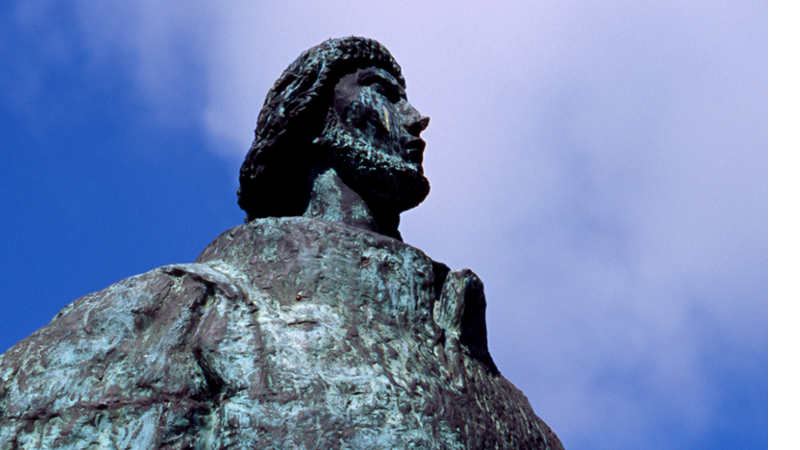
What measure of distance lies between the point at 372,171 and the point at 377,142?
0.57ft

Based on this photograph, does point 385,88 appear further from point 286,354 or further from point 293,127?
point 286,354

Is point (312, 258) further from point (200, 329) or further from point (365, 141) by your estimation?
point (365, 141)

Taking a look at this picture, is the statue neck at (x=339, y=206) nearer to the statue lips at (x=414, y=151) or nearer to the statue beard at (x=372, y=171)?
the statue beard at (x=372, y=171)

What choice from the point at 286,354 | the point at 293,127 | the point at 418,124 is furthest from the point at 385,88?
the point at 286,354

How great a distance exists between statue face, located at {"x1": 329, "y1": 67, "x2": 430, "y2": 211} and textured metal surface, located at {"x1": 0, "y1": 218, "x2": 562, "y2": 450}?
65 cm

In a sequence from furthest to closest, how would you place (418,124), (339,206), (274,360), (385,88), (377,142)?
(385,88), (418,124), (377,142), (339,206), (274,360)

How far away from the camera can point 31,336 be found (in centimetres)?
427

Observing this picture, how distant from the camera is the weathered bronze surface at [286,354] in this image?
12.4 ft

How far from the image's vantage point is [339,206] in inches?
197

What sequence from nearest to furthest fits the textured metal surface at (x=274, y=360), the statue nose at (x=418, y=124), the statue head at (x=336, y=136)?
the textured metal surface at (x=274, y=360) → the statue head at (x=336, y=136) → the statue nose at (x=418, y=124)

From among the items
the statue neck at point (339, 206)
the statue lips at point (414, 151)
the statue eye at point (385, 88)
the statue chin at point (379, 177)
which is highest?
the statue eye at point (385, 88)

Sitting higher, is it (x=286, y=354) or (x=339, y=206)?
(x=339, y=206)

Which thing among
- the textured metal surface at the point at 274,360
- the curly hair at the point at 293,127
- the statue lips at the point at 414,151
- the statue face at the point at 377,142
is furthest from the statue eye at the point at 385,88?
the textured metal surface at the point at 274,360

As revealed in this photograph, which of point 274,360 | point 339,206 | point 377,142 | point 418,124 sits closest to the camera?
point 274,360
